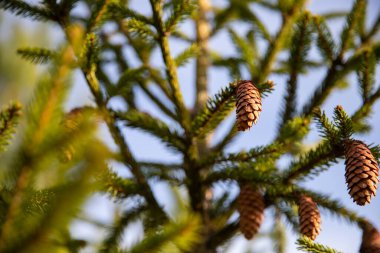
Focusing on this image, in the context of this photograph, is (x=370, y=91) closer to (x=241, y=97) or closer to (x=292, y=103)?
(x=292, y=103)

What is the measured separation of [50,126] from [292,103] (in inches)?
63.5

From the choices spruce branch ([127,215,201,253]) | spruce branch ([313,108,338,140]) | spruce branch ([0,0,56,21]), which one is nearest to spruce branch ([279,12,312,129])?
spruce branch ([313,108,338,140])

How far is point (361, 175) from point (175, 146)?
2.71ft

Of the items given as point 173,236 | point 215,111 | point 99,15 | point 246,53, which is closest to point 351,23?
point 246,53

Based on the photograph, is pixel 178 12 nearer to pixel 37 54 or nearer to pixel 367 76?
pixel 37 54

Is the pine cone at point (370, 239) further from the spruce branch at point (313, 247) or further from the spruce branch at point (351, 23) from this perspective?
the spruce branch at point (351, 23)

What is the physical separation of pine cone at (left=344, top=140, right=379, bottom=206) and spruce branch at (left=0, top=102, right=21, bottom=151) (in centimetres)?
104

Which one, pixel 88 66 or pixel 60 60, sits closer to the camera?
pixel 60 60

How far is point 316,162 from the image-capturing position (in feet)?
5.33

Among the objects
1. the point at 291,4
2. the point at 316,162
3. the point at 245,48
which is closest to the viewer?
the point at 316,162

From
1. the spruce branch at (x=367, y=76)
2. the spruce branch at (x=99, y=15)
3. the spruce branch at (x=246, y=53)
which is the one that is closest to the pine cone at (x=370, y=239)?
the spruce branch at (x=367, y=76)

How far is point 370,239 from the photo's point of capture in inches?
62.8

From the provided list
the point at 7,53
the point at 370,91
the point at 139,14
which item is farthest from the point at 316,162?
the point at 7,53

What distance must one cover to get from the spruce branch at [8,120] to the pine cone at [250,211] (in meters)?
0.94
